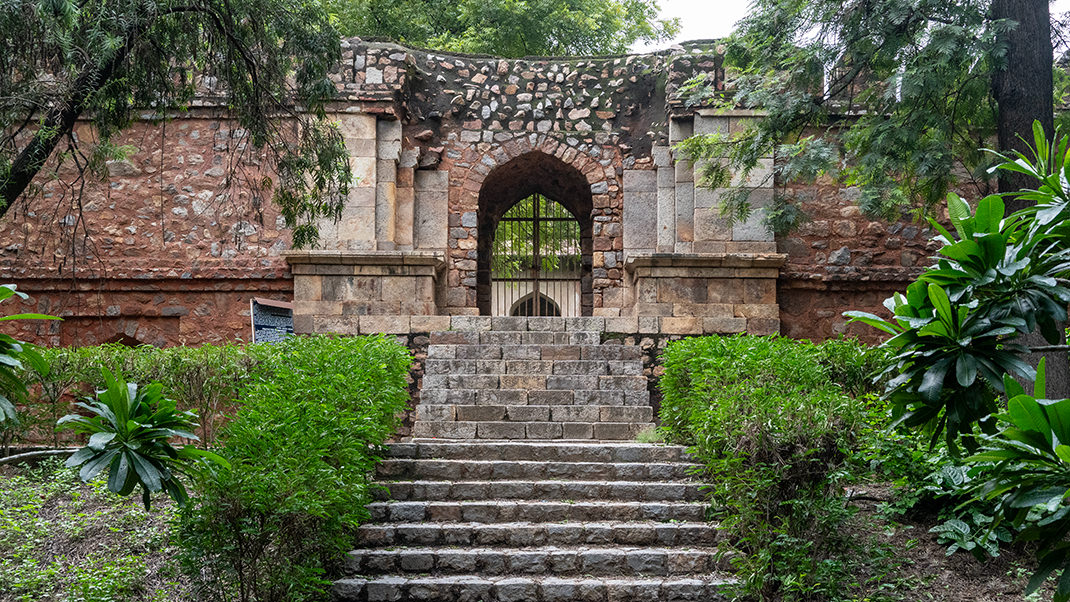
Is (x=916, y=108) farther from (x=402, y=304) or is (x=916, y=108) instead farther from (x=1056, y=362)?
(x=402, y=304)

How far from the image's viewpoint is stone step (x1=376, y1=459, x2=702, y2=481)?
6180 mm

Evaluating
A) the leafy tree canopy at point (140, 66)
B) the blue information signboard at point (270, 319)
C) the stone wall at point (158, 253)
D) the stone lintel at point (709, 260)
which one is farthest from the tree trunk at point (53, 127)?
the stone lintel at point (709, 260)

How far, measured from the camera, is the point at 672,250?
34.0 feet

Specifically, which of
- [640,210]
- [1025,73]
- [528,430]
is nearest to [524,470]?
[528,430]

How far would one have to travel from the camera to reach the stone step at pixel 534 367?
820 cm

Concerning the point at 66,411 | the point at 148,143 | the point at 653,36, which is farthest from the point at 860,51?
the point at 653,36

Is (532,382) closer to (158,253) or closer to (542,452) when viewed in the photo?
(542,452)

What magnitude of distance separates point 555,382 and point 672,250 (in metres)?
3.04

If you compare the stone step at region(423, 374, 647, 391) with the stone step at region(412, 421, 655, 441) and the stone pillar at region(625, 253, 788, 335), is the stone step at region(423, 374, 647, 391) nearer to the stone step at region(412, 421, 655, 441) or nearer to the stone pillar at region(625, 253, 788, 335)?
the stone step at region(412, 421, 655, 441)

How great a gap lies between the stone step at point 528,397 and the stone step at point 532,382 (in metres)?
0.18

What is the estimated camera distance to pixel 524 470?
247 inches

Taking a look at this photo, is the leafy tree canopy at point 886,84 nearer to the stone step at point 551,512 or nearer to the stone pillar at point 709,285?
the stone pillar at point 709,285

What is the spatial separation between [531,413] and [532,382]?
0.52 meters

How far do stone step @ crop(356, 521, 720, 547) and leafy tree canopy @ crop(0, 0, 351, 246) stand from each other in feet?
8.13
